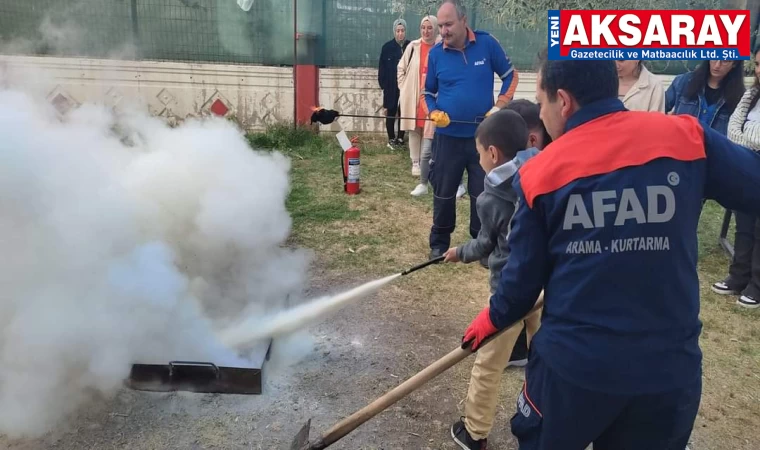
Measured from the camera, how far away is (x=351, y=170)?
7.18 meters

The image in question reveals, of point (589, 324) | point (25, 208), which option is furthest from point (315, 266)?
point (589, 324)

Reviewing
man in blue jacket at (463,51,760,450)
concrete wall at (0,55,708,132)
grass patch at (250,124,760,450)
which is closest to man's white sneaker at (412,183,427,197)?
grass patch at (250,124,760,450)

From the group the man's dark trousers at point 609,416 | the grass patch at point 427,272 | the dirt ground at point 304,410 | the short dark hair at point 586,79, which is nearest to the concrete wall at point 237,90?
the grass patch at point 427,272

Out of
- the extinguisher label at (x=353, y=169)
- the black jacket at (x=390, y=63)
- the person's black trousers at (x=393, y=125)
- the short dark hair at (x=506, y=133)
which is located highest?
the black jacket at (x=390, y=63)

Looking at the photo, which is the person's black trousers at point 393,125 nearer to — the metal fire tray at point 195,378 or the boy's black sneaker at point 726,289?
the boy's black sneaker at point 726,289

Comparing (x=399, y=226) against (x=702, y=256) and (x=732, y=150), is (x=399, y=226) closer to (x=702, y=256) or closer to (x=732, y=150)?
(x=702, y=256)

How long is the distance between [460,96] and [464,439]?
10.1 ft

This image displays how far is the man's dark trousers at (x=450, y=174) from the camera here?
498cm

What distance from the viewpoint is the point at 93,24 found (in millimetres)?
9461

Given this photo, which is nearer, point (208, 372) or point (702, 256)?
point (208, 372)

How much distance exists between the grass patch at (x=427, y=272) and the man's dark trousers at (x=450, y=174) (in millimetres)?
472

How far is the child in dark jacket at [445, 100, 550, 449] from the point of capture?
281 cm

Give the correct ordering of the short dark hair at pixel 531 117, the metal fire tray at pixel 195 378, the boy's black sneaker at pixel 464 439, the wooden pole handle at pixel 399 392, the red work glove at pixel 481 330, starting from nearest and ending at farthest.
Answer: the red work glove at pixel 481 330 → the wooden pole handle at pixel 399 392 → the boy's black sneaker at pixel 464 439 → the metal fire tray at pixel 195 378 → the short dark hair at pixel 531 117

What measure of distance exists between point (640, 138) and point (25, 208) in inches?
126
